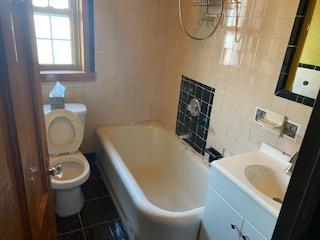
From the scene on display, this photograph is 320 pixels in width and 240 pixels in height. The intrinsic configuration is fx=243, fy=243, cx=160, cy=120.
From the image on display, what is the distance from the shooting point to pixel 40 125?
0.95m

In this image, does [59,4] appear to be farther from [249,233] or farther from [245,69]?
[249,233]

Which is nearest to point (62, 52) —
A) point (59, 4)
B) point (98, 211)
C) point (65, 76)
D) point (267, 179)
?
point (65, 76)

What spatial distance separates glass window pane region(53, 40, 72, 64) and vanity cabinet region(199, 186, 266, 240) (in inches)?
72.6

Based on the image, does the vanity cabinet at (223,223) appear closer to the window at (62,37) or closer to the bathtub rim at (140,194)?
the bathtub rim at (140,194)

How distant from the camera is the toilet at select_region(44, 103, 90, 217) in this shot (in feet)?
6.48

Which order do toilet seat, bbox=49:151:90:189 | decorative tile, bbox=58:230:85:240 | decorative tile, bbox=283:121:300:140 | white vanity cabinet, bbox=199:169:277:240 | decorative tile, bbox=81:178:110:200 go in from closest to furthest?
white vanity cabinet, bbox=199:169:277:240 < decorative tile, bbox=283:121:300:140 < decorative tile, bbox=58:230:85:240 < toilet seat, bbox=49:151:90:189 < decorative tile, bbox=81:178:110:200

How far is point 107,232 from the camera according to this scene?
1885mm

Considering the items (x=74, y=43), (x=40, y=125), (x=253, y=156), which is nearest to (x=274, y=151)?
(x=253, y=156)

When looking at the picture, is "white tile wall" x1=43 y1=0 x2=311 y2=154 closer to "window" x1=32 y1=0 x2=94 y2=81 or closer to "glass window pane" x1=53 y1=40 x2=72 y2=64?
"window" x1=32 y1=0 x2=94 y2=81

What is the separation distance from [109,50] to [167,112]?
893mm

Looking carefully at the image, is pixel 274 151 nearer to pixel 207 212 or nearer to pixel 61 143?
pixel 207 212

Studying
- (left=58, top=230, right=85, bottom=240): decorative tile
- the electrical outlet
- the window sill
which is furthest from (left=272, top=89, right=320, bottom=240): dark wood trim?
the window sill

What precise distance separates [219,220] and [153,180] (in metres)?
1.15

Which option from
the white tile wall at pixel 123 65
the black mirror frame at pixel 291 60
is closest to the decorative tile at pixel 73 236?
the white tile wall at pixel 123 65
